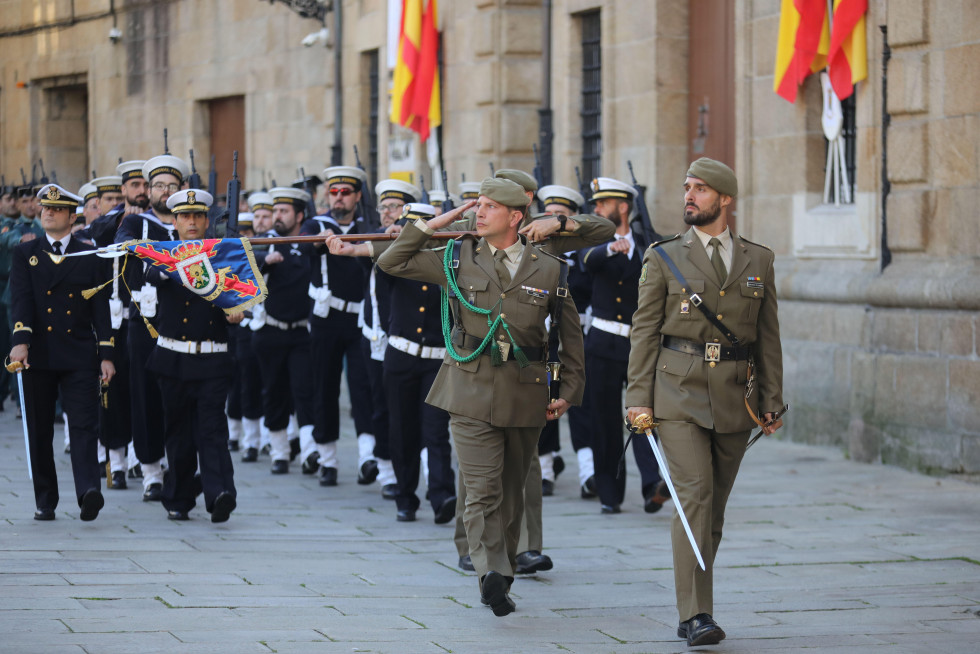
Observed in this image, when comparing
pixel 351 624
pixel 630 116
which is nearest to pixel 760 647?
pixel 351 624

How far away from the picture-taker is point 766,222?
13.2m

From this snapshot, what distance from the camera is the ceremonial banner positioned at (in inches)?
359

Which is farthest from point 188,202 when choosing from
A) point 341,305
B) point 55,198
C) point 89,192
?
point 89,192

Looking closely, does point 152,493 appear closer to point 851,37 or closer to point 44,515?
point 44,515

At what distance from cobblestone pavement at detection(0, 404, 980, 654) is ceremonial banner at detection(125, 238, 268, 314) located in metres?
1.37

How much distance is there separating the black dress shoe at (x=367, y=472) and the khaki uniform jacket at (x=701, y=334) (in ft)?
15.3

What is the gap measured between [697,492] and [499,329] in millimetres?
1292

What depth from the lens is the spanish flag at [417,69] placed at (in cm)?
1850

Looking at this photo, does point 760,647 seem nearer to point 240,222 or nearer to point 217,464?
point 217,464

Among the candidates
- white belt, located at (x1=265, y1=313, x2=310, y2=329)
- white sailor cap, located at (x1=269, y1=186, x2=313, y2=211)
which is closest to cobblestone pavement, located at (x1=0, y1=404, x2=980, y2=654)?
white belt, located at (x1=265, y1=313, x2=310, y2=329)

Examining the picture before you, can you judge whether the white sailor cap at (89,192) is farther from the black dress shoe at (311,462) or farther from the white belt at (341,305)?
the black dress shoe at (311,462)

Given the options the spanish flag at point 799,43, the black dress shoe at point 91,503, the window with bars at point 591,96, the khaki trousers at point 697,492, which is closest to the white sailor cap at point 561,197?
the spanish flag at point 799,43

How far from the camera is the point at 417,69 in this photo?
61.2 ft

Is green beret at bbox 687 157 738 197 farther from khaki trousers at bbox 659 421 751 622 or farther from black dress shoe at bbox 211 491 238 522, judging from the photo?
black dress shoe at bbox 211 491 238 522
